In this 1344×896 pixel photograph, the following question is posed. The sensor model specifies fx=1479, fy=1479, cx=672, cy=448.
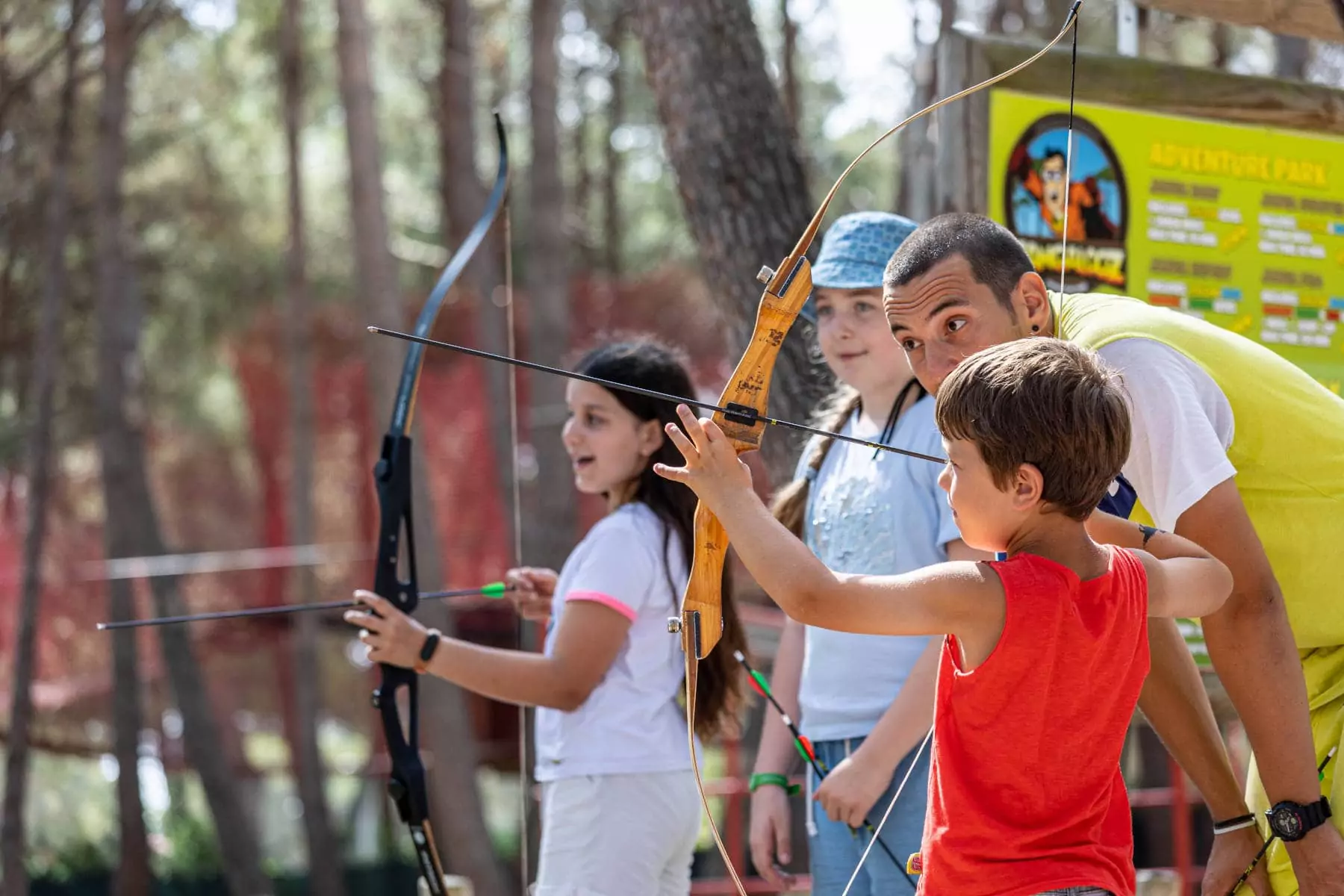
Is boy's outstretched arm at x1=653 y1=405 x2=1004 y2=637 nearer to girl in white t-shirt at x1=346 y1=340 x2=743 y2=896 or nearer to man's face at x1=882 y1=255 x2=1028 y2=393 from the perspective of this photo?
man's face at x1=882 y1=255 x2=1028 y2=393

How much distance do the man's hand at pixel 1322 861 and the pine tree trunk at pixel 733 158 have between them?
2.09 metres


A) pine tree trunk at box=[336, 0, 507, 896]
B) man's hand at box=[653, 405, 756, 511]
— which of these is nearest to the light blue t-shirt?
man's hand at box=[653, 405, 756, 511]

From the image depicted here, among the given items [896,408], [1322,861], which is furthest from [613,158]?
[1322,861]

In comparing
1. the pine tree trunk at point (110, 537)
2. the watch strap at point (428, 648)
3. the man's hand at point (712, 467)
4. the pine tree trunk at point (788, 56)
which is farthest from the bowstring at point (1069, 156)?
the pine tree trunk at point (110, 537)

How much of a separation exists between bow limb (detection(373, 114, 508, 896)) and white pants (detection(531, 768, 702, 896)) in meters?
0.39

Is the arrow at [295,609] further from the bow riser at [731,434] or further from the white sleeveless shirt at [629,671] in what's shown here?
the bow riser at [731,434]

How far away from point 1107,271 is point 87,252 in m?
12.4

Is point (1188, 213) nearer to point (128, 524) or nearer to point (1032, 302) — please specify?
point (1032, 302)

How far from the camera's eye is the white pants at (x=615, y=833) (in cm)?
247

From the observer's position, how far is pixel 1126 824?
1640mm

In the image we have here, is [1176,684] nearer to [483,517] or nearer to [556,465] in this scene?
[556,465]

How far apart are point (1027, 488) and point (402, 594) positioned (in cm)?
163

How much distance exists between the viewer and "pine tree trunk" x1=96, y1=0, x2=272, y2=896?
395 inches

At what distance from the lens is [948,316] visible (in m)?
1.83
